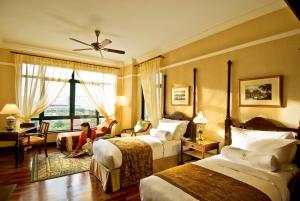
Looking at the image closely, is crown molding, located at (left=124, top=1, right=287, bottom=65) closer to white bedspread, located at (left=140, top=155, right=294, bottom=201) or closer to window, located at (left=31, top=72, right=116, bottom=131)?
white bedspread, located at (left=140, top=155, right=294, bottom=201)

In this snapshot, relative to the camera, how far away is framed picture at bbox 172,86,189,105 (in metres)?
4.12

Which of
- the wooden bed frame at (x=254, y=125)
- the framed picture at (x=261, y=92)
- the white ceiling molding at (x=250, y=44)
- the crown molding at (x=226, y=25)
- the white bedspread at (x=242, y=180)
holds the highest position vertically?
the crown molding at (x=226, y=25)

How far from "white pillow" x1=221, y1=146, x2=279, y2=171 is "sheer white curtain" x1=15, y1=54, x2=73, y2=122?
5153mm

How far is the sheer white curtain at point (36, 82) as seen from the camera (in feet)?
15.7

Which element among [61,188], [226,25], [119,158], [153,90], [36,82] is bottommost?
[61,188]

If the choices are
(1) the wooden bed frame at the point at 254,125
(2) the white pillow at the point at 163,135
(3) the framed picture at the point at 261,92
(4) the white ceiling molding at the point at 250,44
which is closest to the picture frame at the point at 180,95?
(4) the white ceiling molding at the point at 250,44

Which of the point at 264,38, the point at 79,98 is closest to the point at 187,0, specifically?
the point at 264,38

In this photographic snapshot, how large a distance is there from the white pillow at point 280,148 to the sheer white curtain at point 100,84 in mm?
5068

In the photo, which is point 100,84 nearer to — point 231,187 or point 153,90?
point 153,90

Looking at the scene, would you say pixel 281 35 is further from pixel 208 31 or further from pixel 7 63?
pixel 7 63

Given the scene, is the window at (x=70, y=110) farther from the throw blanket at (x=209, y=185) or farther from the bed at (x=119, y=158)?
the throw blanket at (x=209, y=185)

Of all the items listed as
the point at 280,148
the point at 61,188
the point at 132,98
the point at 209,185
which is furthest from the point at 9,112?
the point at 280,148

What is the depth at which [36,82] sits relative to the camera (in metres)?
5.01

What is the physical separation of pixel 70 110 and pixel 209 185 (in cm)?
539
